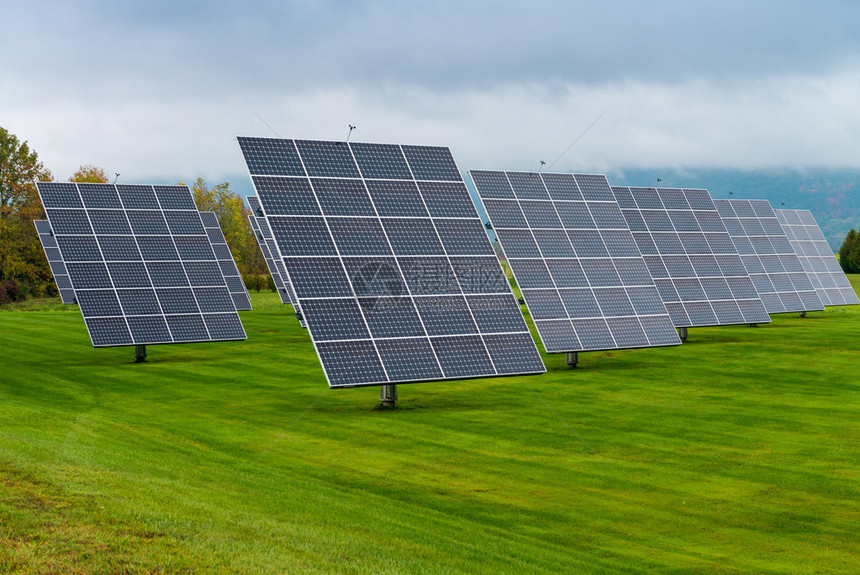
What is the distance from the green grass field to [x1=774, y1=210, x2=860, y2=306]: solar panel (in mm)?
34231

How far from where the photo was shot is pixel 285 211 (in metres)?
25.7

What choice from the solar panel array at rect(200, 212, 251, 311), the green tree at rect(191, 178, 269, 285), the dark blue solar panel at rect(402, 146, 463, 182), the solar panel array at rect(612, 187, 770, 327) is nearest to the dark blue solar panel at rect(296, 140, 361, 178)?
the dark blue solar panel at rect(402, 146, 463, 182)

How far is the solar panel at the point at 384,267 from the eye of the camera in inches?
953

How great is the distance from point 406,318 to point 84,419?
856 centimetres

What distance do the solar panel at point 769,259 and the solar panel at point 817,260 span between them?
156 inches

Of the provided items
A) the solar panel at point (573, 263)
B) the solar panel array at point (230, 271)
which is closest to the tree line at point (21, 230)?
the solar panel array at point (230, 271)

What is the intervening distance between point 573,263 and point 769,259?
31.0 m

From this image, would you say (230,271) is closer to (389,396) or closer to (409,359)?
(389,396)

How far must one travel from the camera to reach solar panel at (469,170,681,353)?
32.7 meters

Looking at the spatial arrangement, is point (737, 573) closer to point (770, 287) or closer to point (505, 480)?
point (505, 480)

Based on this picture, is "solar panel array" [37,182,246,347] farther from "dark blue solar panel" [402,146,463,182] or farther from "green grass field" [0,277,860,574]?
"dark blue solar panel" [402,146,463,182]

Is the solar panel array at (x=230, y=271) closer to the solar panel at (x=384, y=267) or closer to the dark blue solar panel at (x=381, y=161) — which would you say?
the dark blue solar panel at (x=381, y=161)

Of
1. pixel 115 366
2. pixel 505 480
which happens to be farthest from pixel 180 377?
pixel 505 480

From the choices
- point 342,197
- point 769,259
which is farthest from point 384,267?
point 769,259
